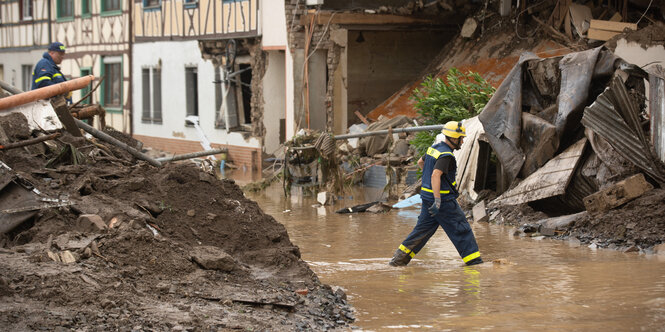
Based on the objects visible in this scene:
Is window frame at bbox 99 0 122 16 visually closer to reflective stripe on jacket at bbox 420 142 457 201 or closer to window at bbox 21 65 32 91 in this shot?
window at bbox 21 65 32 91

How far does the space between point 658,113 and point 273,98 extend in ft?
39.5

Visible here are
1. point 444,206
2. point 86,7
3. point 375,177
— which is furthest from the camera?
point 86,7

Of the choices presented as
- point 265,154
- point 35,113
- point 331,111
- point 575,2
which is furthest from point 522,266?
point 265,154

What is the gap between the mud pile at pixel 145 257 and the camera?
5824 mm

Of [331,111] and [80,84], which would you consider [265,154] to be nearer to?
[331,111]

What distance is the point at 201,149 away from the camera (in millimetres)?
24516

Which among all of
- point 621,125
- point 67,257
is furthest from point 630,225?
point 67,257

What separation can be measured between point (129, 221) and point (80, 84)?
222 centimetres

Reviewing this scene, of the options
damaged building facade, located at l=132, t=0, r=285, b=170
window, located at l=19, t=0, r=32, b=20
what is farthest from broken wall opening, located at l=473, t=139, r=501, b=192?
window, located at l=19, t=0, r=32, b=20

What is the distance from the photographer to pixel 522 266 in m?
9.01

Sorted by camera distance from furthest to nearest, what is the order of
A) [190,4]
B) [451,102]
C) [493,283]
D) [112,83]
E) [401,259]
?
[112,83]
[190,4]
[451,102]
[401,259]
[493,283]

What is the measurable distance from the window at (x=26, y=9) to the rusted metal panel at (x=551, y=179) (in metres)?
25.0

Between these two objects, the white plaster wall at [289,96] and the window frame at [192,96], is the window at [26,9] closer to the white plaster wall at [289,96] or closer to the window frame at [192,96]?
the window frame at [192,96]

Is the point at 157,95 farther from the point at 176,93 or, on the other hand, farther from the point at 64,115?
the point at 64,115
